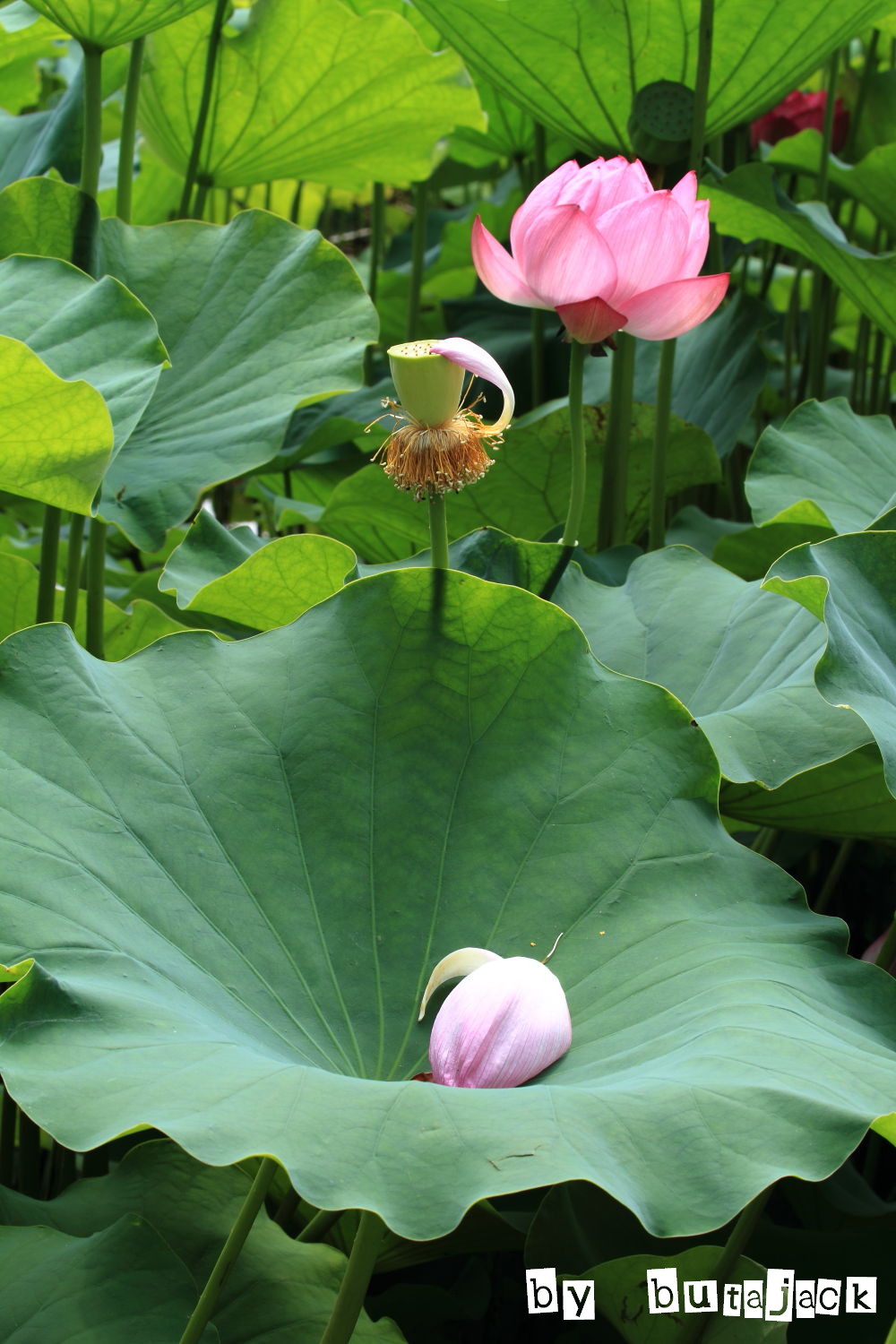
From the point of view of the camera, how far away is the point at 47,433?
2.69ft

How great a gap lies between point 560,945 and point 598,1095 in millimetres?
160

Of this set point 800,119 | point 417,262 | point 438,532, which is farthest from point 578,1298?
point 800,119

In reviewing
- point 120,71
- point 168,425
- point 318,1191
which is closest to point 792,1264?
point 318,1191

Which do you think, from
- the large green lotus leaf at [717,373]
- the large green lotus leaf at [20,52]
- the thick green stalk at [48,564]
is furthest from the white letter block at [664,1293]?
the large green lotus leaf at [20,52]

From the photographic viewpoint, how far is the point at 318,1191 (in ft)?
1.65

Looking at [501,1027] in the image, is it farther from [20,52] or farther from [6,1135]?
[20,52]

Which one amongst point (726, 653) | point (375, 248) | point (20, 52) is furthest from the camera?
point (375, 248)

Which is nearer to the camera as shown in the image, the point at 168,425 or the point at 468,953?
the point at 468,953

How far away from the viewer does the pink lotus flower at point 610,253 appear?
0.84 meters

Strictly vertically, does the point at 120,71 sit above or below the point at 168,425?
above

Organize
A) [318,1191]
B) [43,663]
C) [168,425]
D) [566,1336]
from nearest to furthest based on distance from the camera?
[318,1191], [43,663], [566,1336], [168,425]

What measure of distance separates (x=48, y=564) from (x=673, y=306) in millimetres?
587

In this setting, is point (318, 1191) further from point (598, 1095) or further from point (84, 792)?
point (84, 792)

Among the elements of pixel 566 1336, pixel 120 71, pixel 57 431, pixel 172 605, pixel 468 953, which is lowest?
pixel 566 1336
